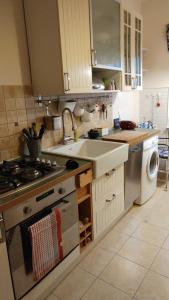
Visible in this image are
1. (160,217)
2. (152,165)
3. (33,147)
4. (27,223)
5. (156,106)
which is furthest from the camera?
(156,106)

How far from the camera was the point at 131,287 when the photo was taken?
1.52 meters

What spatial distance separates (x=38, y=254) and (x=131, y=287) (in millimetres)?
758

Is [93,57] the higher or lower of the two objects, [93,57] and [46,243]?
the higher

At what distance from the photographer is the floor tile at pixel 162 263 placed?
1648 mm

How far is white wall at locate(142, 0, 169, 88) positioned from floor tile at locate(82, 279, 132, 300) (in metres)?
2.79

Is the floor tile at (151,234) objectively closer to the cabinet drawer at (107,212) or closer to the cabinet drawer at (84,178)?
the cabinet drawer at (107,212)

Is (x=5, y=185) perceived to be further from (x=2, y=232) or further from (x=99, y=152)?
(x=99, y=152)

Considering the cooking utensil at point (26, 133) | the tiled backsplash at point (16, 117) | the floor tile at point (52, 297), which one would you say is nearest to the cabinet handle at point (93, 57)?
the tiled backsplash at point (16, 117)

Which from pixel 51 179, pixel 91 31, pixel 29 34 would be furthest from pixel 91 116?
pixel 51 179

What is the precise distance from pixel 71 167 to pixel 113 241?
995mm

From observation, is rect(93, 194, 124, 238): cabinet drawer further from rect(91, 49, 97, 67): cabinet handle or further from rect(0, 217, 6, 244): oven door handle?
rect(91, 49, 97, 67): cabinet handle

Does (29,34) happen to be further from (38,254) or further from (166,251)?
(166,251)

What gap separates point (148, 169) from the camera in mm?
2566

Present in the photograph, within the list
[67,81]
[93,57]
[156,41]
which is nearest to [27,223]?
[67,81]
